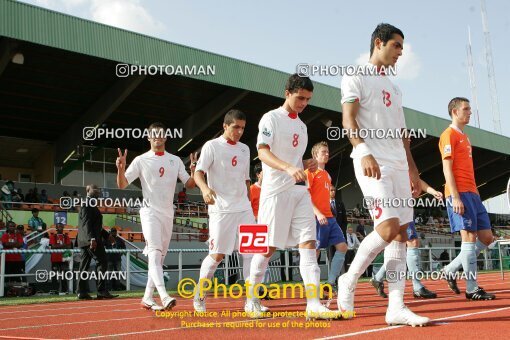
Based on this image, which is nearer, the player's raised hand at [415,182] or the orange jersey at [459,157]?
the player's raised hand at [415,182]

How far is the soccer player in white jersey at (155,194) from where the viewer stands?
682 cm

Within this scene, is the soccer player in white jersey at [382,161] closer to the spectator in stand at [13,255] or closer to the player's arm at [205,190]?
the player's arm at [205,190]

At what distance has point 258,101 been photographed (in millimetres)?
28359

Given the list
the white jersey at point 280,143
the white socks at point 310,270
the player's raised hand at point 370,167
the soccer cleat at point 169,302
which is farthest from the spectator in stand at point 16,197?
the player's raised hand at point 370,167

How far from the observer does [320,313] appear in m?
4.75

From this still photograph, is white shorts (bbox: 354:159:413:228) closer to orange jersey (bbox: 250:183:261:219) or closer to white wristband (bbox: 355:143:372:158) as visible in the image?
white wristband (bbox: 355:143:372:158)

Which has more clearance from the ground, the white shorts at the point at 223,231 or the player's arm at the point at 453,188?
the player's arm at the point at 453,188

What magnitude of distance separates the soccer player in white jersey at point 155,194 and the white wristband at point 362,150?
294 cm

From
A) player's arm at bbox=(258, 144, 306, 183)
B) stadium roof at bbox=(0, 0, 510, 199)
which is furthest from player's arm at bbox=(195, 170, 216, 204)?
stadium roof at bbox=(0, 0, 510, 199)

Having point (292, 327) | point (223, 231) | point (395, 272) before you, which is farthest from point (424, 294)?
point (292, 327)

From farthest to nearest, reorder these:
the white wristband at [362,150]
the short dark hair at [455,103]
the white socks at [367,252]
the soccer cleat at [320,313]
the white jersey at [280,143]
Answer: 1. the short dark hair at [455,103]
2. the white jersey at [280,143]
3. the soccer cleat at [320,313]
4. the white socks at [367,252]
5. the white wristband at [362,150]

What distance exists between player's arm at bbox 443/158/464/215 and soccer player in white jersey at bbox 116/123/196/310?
2.94 m

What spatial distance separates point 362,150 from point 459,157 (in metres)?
A: 2.88

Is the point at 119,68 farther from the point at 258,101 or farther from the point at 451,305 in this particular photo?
the point at 451,305
